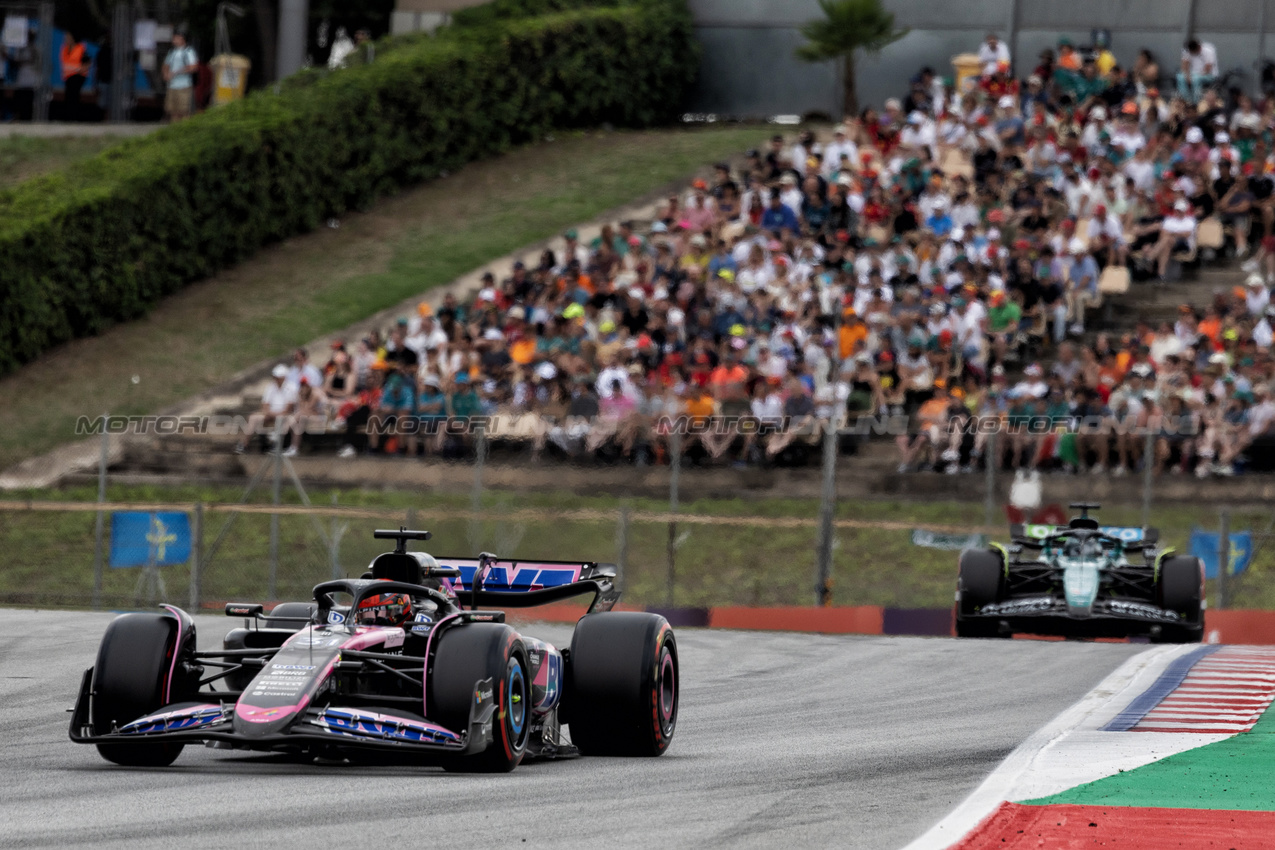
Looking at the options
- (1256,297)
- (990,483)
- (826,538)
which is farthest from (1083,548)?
(1256,297)

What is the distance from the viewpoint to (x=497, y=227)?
34281 millimetres

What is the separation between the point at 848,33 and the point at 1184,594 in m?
19.9

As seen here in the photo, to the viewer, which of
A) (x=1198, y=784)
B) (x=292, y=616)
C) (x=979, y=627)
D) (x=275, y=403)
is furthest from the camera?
(x=275, y=403)

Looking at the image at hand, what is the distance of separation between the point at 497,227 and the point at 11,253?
8447mm

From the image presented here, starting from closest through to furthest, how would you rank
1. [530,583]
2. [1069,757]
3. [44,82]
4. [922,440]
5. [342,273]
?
[1069,757]
[530,583]
[922,440]
[342,273]
[44,82]

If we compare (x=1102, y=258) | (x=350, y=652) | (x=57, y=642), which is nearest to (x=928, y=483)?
(x=1102, y=258)

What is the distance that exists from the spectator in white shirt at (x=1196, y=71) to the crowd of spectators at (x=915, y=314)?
54mm

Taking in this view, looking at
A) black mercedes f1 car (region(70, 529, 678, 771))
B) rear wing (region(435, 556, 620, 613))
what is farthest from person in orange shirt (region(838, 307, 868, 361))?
black mercedes f1 car (region(70, 529, 678, 771))

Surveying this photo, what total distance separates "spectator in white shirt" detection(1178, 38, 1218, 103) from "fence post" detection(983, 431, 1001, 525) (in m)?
11.3

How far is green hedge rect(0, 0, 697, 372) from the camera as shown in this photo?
A: 30.6 m

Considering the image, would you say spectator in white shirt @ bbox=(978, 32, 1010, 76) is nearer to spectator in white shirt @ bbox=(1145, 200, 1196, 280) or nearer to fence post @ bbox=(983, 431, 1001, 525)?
spectator in white shirt @ bbox=(1145, 200, 1196, 280)

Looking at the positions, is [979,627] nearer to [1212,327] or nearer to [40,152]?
[1212,327]

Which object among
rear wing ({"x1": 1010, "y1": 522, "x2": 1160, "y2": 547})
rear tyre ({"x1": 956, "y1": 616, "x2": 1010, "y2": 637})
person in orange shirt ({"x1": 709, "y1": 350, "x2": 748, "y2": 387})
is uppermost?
person in orange shirt ({"x1": 709, "y1": 350, "x2": 748, "y2": 387})

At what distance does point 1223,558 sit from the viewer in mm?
20266
